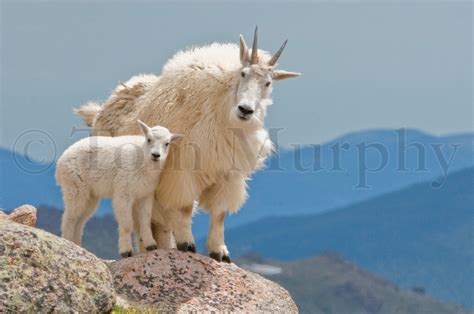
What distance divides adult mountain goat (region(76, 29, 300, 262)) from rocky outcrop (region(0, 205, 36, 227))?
171 cm

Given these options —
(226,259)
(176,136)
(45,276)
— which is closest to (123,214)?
(176,136)

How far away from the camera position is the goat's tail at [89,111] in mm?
16344

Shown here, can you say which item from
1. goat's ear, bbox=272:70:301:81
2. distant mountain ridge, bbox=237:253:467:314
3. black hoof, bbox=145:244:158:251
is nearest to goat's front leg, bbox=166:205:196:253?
black hoof, bbox=145:244:158:251

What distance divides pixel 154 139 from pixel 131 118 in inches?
79.0

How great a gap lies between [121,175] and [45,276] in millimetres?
2801

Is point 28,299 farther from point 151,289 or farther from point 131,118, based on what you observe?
point 131,118

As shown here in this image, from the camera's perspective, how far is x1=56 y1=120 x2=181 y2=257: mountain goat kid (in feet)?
41.0

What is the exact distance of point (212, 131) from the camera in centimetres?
1318

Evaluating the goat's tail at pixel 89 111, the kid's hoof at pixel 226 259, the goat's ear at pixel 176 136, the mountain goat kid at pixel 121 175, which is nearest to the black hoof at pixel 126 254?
the mountain goat kid at pixel 121 175

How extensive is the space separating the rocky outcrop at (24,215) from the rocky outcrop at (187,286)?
162 centimetres

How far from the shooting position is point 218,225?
1348cm

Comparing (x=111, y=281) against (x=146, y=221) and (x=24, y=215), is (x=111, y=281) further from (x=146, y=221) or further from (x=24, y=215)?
(x=24, y=215)

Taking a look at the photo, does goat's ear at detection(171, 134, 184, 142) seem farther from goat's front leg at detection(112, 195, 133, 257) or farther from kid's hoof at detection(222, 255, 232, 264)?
kid's hoof at detection(222, 255, 232, 264)

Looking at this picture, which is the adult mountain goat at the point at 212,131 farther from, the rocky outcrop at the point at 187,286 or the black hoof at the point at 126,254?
the black hoof at the point at 126,254
